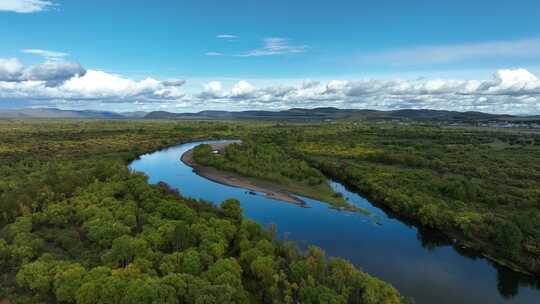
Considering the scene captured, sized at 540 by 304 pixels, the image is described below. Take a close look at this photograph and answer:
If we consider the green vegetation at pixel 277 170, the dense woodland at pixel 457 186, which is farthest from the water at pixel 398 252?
the green vegetation at pixel 277 170

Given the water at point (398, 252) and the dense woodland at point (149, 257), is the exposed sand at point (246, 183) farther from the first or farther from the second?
the dense woodland at point (149, 257)

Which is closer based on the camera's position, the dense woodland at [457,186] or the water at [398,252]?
the water at [398,252]

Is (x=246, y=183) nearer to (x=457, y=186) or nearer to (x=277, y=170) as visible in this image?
(x=277, y=170)

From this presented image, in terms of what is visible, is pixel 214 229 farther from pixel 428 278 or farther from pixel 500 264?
pixel 500 264

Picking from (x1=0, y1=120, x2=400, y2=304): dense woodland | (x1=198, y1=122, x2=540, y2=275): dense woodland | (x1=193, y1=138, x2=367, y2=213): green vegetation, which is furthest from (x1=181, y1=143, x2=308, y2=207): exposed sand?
(x1=0, y1=120, x2=400, y2=304): dense woodland

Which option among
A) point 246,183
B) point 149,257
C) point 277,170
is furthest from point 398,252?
point 277,170

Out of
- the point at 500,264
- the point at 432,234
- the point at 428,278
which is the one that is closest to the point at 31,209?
the point at 428,278
